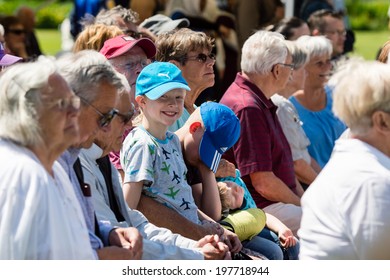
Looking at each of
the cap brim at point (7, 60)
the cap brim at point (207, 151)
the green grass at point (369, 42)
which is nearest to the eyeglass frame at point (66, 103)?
the cap brim at point (207, 151)

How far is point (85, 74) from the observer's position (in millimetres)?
3500

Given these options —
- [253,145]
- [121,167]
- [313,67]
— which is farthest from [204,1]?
[121,167]

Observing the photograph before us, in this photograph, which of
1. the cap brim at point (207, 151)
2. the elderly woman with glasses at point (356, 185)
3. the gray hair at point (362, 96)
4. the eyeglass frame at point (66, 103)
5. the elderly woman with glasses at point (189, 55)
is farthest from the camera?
the elderly woman with glasses at point (189, 55)

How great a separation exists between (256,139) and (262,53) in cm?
60

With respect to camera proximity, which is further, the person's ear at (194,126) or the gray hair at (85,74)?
the person's ear at (194,126)

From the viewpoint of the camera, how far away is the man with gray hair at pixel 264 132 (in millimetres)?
5480

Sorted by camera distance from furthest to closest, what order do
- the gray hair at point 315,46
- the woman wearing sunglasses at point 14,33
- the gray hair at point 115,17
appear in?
the woman wearing sunglasses at point 14,33 < the gray hair at point 315,46 < the gray hair at point 115,17

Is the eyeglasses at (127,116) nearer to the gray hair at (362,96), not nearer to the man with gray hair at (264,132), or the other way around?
the gray hair at (362,96)

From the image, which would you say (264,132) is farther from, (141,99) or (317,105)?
(317,105)

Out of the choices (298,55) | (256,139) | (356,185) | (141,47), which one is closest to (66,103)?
(356,185)

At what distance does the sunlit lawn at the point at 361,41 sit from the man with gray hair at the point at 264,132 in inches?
591

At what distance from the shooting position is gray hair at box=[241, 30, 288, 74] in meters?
5.70

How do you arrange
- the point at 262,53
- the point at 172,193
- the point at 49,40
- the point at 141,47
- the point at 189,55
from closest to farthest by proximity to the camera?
the point at 172,193 → the point at 141,47 → the point at 189,55 → the point at 262,53 → the point at 49,40

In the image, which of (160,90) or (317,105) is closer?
(160,90)
